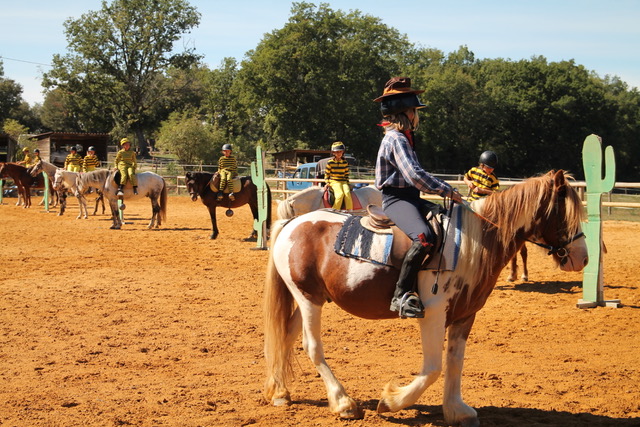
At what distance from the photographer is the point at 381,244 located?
439 cm

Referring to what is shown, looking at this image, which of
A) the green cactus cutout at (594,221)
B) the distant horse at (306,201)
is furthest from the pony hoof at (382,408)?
the distant horse at (306,201)

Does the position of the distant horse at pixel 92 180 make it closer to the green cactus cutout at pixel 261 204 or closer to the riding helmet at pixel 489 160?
the green cactus cutout at pixel 261 204

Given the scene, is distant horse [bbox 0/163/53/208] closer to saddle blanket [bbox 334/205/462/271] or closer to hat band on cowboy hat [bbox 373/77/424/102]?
saddle blanket [bbox 334/205/462/271]

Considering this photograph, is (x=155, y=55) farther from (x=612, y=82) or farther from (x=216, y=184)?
(x=612, y=82)

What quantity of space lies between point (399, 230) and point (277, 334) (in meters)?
1.37

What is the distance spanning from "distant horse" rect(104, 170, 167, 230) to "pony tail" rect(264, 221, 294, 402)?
1512cm

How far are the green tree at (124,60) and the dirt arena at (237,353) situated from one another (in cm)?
4983

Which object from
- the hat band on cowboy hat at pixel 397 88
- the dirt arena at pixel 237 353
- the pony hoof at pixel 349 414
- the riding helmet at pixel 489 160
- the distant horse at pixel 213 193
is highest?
the hat band on cowboy hat at pixel 397 88

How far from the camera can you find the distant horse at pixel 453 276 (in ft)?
13.8

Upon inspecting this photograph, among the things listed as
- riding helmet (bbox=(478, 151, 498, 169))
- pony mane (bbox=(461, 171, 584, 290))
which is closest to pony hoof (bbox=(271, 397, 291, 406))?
pony mane (bbox=(461, 171, 584, 290))

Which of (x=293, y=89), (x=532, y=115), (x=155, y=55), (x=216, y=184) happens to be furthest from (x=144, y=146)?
(x=216, y=184)

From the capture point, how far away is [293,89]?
5562 centimetres

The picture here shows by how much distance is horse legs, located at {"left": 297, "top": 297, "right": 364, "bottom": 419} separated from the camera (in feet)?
14.4

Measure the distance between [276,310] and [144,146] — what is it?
57.1 metres
